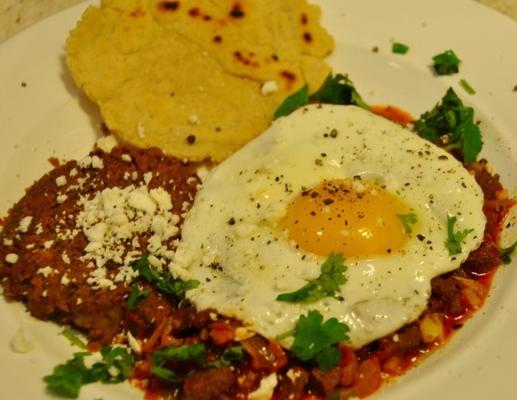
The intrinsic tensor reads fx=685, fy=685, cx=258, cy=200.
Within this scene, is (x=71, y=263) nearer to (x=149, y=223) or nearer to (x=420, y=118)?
(x=149, y=223)

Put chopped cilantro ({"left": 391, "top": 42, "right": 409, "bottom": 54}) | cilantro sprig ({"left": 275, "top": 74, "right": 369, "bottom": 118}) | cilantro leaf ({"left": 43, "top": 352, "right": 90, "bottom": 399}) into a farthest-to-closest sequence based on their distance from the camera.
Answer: chopped cilantro ({"left": 391, "top": 42, "right": 409, "bottom": 54}), cilantro sprig ({"left": 275, "top": 74, "right": 369, "bottom": 118}), cilantro leaf ({"left": 43, "top": 352, "right": 90, "bottom": 399})

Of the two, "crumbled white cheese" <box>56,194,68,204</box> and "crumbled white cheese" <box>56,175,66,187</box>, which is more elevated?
"crumbled white cheese" <box>56,175,66,187</box>

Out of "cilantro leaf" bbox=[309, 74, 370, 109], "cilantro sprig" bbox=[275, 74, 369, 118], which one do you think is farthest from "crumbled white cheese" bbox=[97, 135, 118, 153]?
"cilantro leaf" bbox=[309, 74, 370, 109]

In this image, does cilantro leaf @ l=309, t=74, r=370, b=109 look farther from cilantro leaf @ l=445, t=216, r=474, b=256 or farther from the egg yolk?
cilantro leaf @ l=445, t=216, r=474, b=256

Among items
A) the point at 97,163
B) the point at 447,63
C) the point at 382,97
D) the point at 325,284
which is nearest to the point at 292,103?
the point at 382,97

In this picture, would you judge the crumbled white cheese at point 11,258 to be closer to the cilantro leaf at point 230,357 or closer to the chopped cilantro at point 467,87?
the cilantro leaf at point 230,357

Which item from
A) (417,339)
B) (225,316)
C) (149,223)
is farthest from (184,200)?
(417,339)

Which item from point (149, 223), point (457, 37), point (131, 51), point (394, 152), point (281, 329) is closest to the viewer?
point (281, 329)
